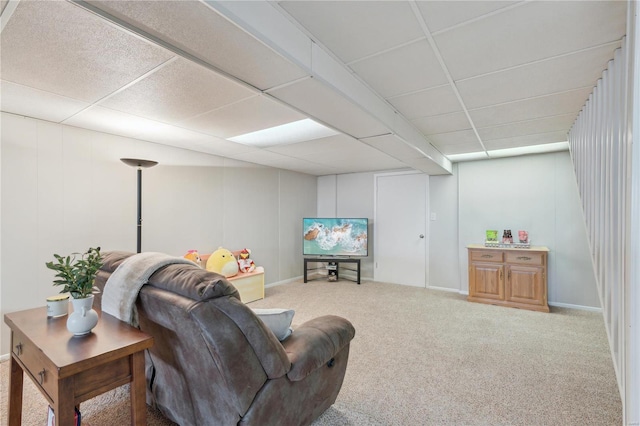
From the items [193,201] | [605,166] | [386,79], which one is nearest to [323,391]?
[386,79]

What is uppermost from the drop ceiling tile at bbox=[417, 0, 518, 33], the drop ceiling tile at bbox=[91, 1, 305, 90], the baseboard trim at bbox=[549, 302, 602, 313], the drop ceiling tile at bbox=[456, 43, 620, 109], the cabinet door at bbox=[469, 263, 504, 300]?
the drop ceiling tile at bbox=[417, 0, 518, 33]

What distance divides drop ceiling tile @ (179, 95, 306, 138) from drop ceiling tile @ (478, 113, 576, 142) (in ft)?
7.09

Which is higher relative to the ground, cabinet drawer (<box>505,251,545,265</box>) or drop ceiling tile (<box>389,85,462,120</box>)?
drop ceiling tile (<box>389,85,462,120</box>)

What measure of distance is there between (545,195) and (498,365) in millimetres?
2902

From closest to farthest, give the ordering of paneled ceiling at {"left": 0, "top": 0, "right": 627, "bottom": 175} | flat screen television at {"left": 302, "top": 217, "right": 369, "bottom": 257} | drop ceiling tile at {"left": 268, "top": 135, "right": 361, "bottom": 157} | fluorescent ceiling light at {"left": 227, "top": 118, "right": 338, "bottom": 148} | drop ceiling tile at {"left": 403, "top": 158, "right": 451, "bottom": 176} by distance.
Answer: paneled ceiling at {"left": 0, "top": 0, "right": 627, "bottom": 175} < fluorescent ceiling light at {"left": 227, "top": 118, "right": 338, "bottom": 148} < drop ceiling tile at {"left": 268, "top": 135, "right": 361, "bottom": 157} < drop ceiling tile at {"left": 403, "top": 158, "right": 451, "bottom": 176} < flat screen television at {"left": 302, "top": 217, "right": 369, "bottom": 257}

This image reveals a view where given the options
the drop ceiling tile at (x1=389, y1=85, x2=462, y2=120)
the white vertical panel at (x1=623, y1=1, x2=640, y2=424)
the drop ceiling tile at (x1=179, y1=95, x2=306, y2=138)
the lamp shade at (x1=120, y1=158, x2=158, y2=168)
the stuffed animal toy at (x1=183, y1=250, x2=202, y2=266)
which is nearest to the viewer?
the white vertical panel at (x1=623, y1=1, x2=640, y2=424)

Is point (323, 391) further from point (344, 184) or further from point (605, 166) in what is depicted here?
point (344, 184)

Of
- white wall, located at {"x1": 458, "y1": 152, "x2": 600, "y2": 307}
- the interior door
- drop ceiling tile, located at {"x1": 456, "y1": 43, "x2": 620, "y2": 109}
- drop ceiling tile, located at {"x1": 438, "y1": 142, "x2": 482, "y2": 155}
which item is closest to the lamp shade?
drop ceiling tile, located at {"x1": 456, "y1": 43, "x2": 620, "y2": 109}

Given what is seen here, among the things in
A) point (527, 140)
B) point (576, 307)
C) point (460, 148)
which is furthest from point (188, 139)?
point (576, 307)

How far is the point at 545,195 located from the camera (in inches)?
167

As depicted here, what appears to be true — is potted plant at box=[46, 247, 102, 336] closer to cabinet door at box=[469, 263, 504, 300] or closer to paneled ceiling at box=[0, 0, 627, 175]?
paneled ceiling at box=[0, 0, 627, 175]

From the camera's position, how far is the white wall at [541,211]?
405 centimetres

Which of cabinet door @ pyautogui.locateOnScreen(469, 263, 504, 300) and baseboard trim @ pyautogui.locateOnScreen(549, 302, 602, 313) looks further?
cabinet door @ pyautogui.locateOnScreen(469, 263, 504, 300)

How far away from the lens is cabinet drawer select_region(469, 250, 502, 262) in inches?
164
